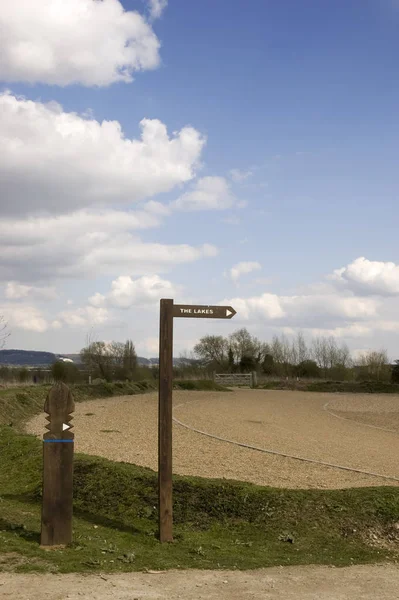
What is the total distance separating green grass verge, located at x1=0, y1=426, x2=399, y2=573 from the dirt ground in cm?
27

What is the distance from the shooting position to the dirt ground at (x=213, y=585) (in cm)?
536

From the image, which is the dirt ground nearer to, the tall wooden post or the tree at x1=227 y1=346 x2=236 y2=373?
the tall wooden post

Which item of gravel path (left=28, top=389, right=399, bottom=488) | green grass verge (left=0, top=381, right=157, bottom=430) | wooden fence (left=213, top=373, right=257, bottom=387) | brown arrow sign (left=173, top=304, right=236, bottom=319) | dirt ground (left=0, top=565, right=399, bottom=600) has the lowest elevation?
dirt ground (left=0, top=565, right=399, bottom=600)

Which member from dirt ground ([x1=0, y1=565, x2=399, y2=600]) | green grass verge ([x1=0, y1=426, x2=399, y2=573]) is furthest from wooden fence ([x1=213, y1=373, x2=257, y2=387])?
dirt ground ([x1=0, y1=565, x2=399, y2=600])

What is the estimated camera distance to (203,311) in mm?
7914

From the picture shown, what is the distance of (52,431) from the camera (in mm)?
7203

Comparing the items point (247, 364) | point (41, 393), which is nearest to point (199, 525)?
point (41, 393)

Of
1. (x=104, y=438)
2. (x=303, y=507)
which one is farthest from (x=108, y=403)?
(x=303, y=507)

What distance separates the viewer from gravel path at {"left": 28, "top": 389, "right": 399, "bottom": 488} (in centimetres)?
1169

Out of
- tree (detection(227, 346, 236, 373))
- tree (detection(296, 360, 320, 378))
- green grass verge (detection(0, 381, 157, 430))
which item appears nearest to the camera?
green grass verge (detection(0, 381, 157, 430))

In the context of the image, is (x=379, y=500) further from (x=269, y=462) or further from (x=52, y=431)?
(x=269, y=462)

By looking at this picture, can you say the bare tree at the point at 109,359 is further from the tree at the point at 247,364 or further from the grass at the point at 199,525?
the grass at the point at 199,525

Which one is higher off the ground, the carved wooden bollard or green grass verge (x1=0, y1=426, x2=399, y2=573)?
the carved wooden bollard

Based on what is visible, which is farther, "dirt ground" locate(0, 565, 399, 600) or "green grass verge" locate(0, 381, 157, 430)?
"green grass verge" locate(0, 381, 157, 430)
